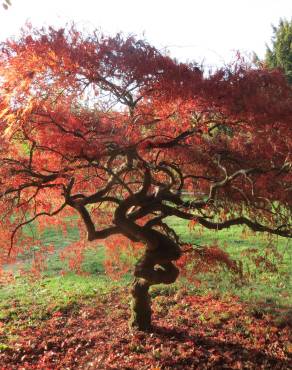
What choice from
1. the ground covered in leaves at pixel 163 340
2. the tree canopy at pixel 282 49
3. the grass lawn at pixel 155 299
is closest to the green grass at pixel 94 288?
the grass lawn at pixel 155 299

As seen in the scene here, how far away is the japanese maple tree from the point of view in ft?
14.1

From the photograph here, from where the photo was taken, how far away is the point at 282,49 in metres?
22.6

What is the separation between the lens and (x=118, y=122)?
5500mm

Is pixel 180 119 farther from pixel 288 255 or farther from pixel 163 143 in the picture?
pixel 288 255

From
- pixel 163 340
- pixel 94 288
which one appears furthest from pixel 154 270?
pixel 94 288

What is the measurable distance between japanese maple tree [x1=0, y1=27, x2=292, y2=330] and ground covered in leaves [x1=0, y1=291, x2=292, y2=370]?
0.64m

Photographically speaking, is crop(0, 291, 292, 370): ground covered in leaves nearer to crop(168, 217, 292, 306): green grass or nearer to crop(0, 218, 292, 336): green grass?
crop(0, 218, 292, 336): green grass

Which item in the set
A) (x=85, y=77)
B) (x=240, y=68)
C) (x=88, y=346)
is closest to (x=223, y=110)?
(x=240, y=68)

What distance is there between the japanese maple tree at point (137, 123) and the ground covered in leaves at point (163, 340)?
0.64m

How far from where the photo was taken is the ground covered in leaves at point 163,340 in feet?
19.6

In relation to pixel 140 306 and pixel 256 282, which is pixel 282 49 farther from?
pixel 140 306

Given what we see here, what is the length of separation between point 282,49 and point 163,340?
2044 centimetres

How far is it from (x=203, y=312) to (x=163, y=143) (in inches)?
160

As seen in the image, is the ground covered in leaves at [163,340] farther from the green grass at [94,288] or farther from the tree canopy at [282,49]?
the tree canopy at [282,49]
